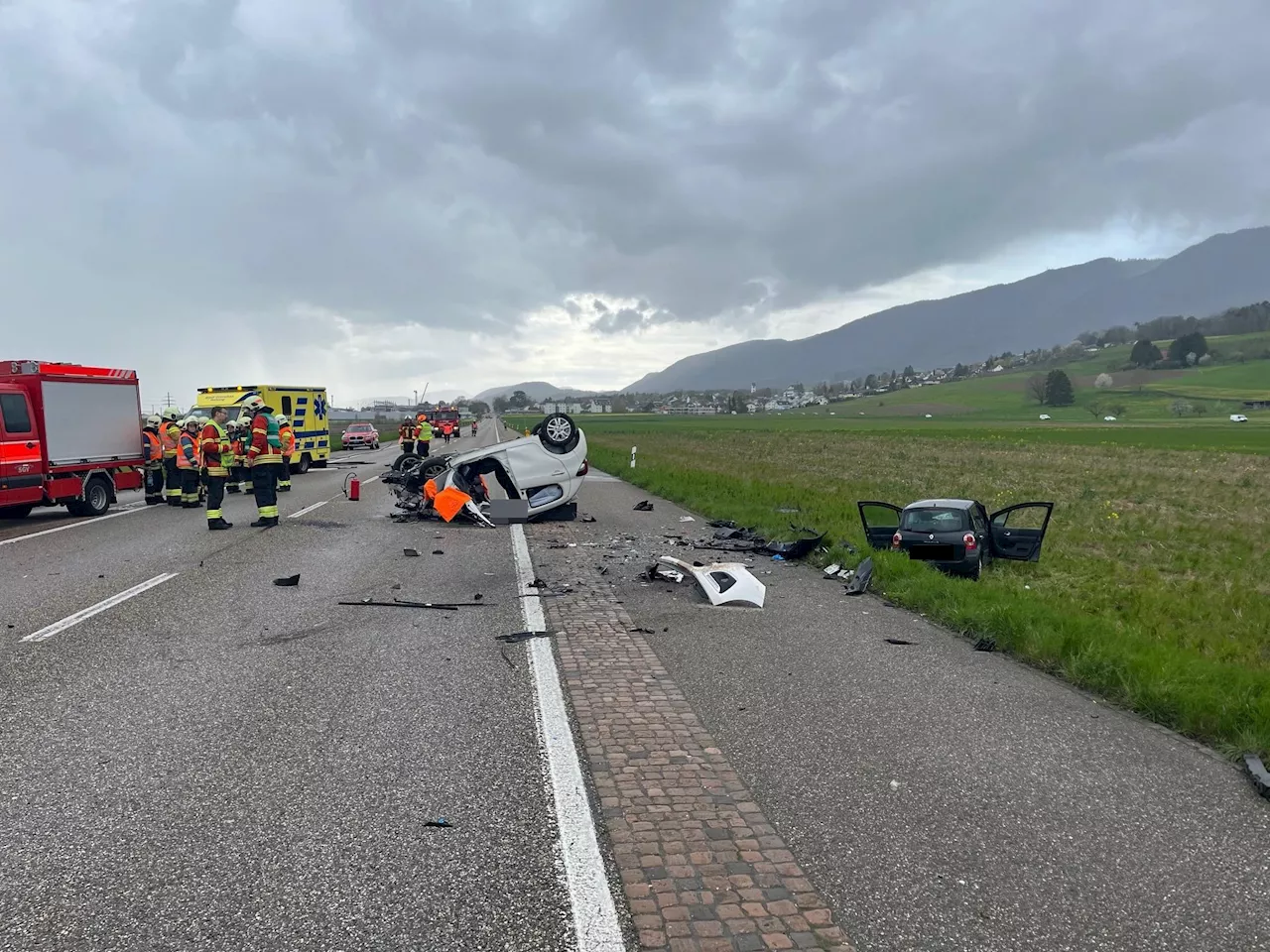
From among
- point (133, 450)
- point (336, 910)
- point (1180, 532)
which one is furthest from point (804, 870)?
point (133, 450)

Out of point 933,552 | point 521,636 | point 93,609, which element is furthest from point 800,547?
point 93,609

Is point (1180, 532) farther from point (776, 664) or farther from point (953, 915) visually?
point (953, 915)

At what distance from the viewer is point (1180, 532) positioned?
48.6 ft

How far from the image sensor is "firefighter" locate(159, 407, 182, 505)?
16.9 m

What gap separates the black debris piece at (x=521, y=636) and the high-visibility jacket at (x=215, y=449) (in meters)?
8.40

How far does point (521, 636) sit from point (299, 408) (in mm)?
22715

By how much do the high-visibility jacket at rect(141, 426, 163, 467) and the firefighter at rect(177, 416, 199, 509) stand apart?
1.08 m

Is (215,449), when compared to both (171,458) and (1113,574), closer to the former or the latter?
(171,458)

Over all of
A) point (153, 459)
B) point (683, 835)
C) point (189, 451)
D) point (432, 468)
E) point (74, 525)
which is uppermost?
point (189, 451)

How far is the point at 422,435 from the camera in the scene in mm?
27391

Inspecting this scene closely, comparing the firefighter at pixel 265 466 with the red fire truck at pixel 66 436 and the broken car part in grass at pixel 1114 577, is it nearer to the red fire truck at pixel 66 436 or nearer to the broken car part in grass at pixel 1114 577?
the red fire truck at pixel 66 436

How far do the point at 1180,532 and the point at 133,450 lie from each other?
20.2m

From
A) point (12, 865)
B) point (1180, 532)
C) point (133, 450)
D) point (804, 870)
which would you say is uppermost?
point (133, 450)

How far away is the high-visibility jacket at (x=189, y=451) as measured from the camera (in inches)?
631
